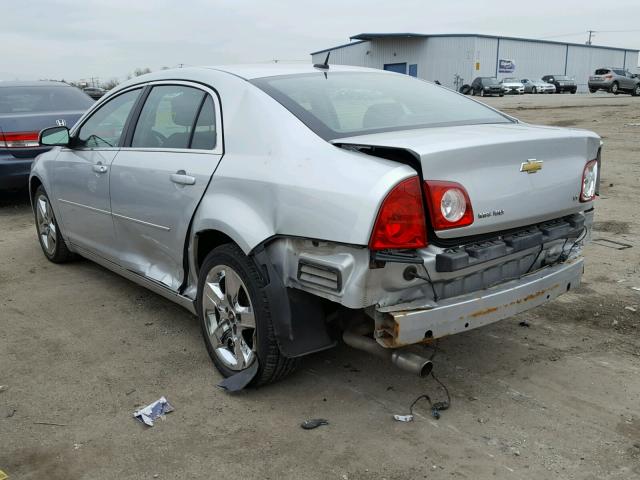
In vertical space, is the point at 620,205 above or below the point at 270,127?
below

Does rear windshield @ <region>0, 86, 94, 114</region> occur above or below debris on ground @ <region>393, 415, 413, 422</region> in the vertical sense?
above

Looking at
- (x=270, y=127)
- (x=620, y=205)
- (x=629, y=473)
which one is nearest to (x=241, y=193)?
(x=270, y=127)

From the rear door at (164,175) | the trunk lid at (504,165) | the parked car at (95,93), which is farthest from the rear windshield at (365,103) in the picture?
the parked car at (95,93)

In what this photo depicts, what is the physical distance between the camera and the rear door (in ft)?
11.4

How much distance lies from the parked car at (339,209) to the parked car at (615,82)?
3715 cm

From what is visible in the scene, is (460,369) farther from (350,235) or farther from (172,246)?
(172,246)

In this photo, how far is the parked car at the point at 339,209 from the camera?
104 inches

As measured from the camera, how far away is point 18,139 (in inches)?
308

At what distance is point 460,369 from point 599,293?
1.73 metres

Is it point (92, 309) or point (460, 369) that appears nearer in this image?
point (460, 369)

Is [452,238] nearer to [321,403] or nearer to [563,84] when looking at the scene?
[321,403]

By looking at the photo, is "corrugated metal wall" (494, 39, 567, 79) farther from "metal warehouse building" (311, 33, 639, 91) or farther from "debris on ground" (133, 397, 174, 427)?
"debris on ground" (133, 397, 174, 427)

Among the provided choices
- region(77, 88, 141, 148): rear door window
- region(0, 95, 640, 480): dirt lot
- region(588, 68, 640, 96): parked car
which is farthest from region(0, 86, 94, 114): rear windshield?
region(588, 68, 640, 96): parked car

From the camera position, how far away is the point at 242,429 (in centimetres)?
299
